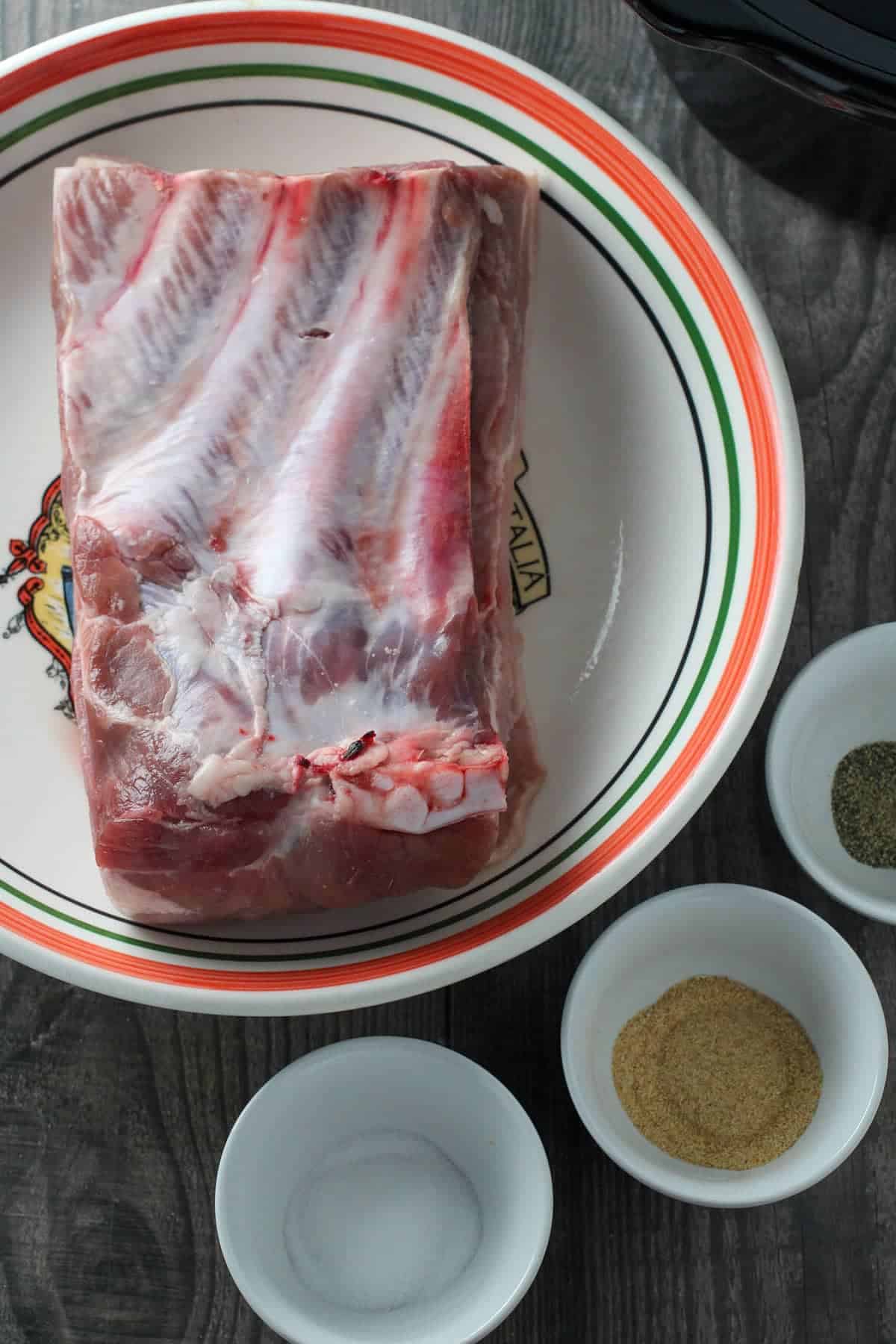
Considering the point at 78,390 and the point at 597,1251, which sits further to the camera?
the point at 597,1251

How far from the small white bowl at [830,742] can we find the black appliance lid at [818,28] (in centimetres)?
90

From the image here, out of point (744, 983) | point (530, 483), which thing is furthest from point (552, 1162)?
point (530, 483)

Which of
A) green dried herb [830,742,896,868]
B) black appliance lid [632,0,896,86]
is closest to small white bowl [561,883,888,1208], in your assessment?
green dried herb [830,742,896,868]

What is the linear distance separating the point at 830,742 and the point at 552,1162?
86 cm

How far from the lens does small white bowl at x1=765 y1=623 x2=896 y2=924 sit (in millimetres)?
1862

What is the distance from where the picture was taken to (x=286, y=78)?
186cm

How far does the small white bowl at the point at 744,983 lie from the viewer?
69.4 inches

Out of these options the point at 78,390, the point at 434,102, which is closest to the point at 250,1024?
the point at 78,390

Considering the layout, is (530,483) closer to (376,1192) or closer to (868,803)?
(868,803)

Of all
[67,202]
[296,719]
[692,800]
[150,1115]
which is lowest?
[150,1115]

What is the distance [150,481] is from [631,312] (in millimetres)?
802

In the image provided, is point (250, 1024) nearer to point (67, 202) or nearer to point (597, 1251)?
point (597, 1251)

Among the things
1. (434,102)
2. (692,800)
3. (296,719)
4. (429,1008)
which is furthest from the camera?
(429,1008)

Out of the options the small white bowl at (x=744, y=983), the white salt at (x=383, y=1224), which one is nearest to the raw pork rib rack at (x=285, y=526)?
the small white bowl at (x=744, y=983)
